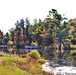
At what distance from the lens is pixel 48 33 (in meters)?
112

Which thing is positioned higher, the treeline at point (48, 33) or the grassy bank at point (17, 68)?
the treeline at point (48, 33)

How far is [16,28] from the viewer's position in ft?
465

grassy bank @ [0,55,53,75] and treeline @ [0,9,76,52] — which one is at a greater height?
treeline @ [0,9,76,52]

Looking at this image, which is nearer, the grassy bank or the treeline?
the grassy bank

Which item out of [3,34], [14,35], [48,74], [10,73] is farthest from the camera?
[3,34]

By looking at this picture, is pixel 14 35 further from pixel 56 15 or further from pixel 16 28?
pixel 56 15

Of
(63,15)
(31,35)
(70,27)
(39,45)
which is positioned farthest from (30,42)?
(63,15)

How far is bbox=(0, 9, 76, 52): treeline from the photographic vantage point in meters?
104

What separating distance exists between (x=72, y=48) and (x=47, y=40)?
11.7 metres

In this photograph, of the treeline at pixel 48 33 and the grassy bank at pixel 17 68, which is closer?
the grassy bank at pixel 17 68

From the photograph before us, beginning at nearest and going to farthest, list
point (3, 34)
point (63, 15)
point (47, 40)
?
1. point (63, 15)
2. point (47, 40)
3. point (3, 34)

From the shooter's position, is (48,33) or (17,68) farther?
(48,33)

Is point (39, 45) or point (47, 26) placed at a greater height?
point (47, 26)

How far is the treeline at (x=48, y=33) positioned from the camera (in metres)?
104
